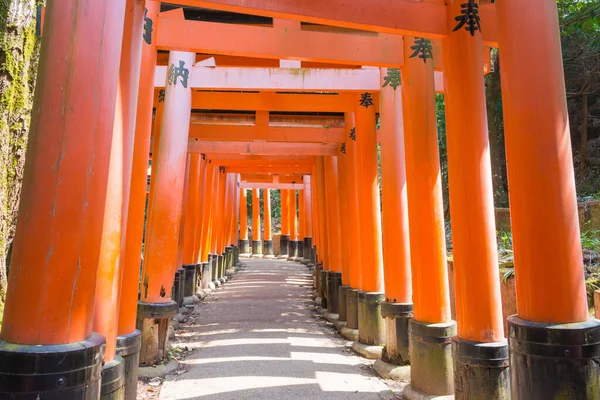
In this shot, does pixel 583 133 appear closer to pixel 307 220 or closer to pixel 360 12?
pixel 360 12

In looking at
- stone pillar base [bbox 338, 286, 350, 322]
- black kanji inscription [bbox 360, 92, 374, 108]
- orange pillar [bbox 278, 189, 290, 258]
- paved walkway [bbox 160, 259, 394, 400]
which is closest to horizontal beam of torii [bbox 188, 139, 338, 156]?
black kanji inscription [bbox 360, 92, 374, 108]

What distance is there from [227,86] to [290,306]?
5543 millimetres

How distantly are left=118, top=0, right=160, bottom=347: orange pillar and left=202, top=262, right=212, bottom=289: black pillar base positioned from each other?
769 cm

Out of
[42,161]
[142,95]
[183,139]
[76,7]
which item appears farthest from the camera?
[183,139]

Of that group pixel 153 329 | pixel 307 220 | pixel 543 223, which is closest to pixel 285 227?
pixel 307 220

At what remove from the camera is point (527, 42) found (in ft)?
8.52

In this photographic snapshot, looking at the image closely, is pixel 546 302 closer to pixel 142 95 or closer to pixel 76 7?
pixel 76 7

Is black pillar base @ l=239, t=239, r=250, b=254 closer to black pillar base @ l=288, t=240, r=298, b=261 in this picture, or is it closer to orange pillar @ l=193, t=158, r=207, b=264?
black pillar base @ l=288, t=240, r=298, b=261

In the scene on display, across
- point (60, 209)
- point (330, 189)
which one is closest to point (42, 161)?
point (60, 209)

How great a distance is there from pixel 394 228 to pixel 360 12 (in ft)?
9.21

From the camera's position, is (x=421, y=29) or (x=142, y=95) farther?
(x=142, y=95)

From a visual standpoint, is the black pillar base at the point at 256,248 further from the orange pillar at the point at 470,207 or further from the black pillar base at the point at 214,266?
the orange pillar at the point at 470,207

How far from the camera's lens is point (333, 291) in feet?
30.1

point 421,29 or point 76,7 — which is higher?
point 421,29
